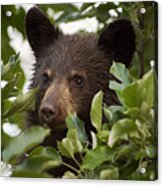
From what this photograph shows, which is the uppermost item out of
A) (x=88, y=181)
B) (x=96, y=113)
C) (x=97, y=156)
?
(x=96, y=113)

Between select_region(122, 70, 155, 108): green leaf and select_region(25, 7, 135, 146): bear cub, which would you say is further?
select_region(25, 7, 135, 146): bear cub

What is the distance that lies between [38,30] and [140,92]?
453 millimetres

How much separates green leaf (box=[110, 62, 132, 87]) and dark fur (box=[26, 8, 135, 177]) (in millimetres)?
21

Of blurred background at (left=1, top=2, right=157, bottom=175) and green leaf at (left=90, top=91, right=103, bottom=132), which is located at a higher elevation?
blurred background at (left=1, top=2, right=157, bottom=175)

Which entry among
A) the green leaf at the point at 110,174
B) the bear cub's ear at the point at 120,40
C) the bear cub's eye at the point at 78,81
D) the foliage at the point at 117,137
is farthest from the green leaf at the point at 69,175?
the bear cub's ear at the point at 120,40

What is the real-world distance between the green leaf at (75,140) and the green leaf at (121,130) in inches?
4.7

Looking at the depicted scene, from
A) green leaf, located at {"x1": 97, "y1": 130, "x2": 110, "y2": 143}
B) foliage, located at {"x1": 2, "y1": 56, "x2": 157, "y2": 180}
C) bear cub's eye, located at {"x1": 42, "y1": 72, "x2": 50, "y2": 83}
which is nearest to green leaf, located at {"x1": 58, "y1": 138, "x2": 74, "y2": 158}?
foliage, located at {"x1": 2, "y1": 56, "x2": 157, "y2": 180}

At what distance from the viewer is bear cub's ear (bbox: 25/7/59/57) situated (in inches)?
60.4

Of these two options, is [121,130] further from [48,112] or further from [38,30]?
[38,30]

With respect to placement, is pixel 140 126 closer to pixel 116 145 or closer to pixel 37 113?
pixel 116 145

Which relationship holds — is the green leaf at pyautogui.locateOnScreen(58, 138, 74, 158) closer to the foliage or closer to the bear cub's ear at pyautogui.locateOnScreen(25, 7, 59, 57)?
the foliage

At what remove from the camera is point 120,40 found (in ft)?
4.80

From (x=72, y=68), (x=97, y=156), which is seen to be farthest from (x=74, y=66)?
(x=97, y=156)

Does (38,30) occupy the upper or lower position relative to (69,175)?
upper
